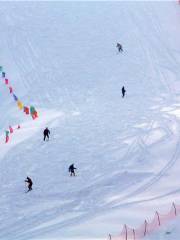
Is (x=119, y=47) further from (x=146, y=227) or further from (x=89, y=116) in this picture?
(x=146, y=227)

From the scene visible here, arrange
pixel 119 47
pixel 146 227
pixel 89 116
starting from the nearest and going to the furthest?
pixel 146 227
pixel 89 116
pixel 119 47

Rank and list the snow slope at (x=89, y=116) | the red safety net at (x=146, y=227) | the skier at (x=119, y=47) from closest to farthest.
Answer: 1. the red safety net at (x=146, y=227)
2. the snow slope at (x=89, y=116)
3. the skier at (x=119, y=47)

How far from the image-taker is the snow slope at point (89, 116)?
24.7 meters

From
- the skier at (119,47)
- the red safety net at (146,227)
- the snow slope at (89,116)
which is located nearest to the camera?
the red safety net at (146,227)

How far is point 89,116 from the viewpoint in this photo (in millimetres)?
36188

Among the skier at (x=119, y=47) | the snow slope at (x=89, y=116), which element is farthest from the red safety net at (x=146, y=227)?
the skier at (x=119, y=47)

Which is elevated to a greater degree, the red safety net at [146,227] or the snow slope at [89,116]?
the snow slope at [89,116]

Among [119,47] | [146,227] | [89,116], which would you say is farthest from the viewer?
[119,47]

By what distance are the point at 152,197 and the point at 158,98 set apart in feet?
47.3

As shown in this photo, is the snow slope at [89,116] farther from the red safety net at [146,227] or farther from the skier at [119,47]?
the red safety net at [146,227]

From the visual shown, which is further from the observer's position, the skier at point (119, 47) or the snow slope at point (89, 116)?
the skier at point (119, 47)

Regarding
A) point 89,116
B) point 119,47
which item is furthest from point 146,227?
point 119,47

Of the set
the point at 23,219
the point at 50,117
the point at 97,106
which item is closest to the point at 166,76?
the point at 97,106

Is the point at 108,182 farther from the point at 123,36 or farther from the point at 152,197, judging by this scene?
the point at 123,36
